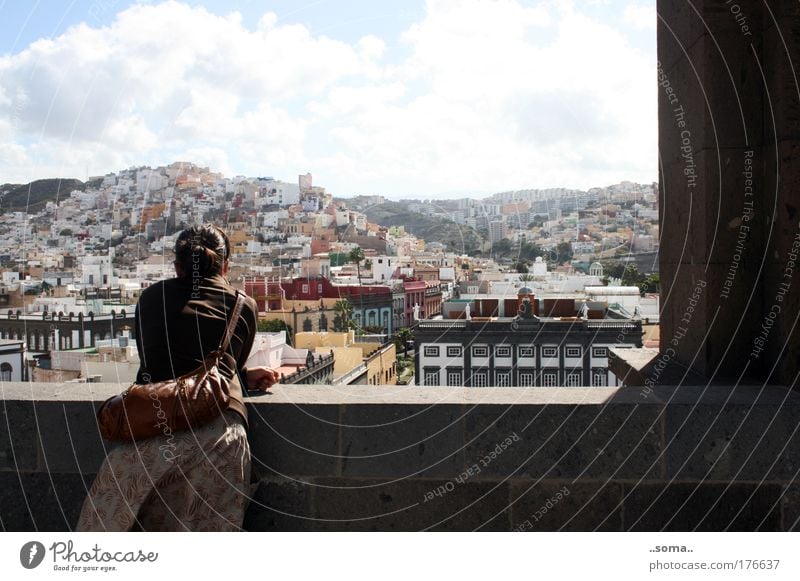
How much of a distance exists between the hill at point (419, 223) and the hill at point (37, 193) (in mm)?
1621

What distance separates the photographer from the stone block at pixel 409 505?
2791 millimetres

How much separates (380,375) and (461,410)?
4.56 meters

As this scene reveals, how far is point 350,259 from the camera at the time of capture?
4891 mm

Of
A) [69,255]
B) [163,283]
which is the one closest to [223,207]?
[69,255]

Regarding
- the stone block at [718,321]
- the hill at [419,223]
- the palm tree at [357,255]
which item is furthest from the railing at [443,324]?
the stone block at [718,321]

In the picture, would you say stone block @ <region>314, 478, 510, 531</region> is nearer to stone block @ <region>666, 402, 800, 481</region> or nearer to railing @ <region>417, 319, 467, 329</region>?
stone block @ <region>666, 402, 800, 481</region>

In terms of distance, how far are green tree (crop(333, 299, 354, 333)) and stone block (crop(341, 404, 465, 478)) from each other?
2.79 meters

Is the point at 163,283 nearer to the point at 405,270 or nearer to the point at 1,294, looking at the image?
the point at 1,294

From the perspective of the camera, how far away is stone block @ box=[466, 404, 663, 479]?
8.87ft

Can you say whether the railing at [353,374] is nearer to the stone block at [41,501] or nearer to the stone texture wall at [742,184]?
the stone block at [41,501]

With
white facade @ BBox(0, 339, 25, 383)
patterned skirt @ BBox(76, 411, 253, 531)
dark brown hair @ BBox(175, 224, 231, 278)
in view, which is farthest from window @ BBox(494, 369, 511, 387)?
patterned skirt @ BBox(76, 411, 253, 531)

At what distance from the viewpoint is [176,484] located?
2447 millimetres

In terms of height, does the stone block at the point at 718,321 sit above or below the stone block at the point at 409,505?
above

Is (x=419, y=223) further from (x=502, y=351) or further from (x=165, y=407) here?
(x=502, y=351)
